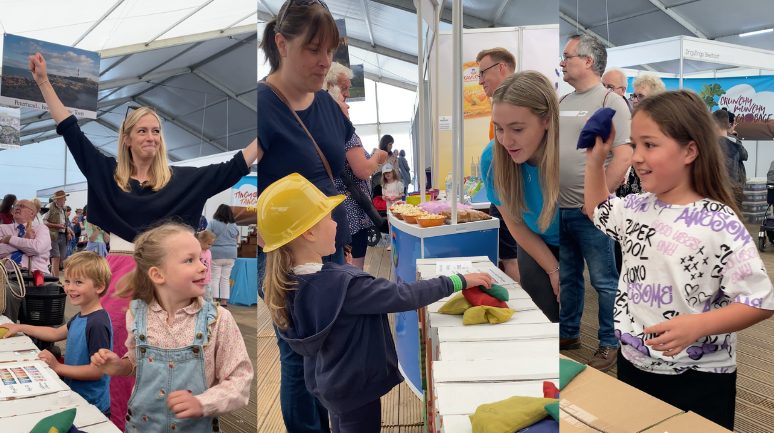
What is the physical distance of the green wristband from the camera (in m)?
0.78

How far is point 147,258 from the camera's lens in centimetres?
111

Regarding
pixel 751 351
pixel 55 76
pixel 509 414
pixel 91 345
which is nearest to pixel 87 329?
pixel 91 345

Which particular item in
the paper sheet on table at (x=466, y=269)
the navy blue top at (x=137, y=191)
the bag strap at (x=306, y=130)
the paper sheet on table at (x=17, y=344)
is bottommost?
Result: the paper sheet on table at (x=17, y=344)

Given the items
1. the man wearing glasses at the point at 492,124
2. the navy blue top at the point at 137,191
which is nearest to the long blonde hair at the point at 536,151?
the man wearing glasses at the point at 492,124

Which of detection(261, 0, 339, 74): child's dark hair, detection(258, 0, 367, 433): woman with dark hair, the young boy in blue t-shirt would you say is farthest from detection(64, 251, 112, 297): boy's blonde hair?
detection(261, 0, 339, 74): child's dark hair

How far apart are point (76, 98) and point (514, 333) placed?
37.4 inches

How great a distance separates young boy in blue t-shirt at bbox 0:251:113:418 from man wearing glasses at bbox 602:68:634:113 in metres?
0.94

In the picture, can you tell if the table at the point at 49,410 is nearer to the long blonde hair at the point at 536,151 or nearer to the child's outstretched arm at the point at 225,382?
the child's outstretched arm at the point at 225,382

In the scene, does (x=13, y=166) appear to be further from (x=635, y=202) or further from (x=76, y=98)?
(x=635, y=202)

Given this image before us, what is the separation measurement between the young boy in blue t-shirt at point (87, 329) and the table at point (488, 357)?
27.2 inches

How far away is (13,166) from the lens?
1331 mm

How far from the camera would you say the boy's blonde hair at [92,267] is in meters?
1.16

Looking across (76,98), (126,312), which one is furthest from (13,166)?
(126,312)

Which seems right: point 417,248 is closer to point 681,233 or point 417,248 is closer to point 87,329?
point 681,233
